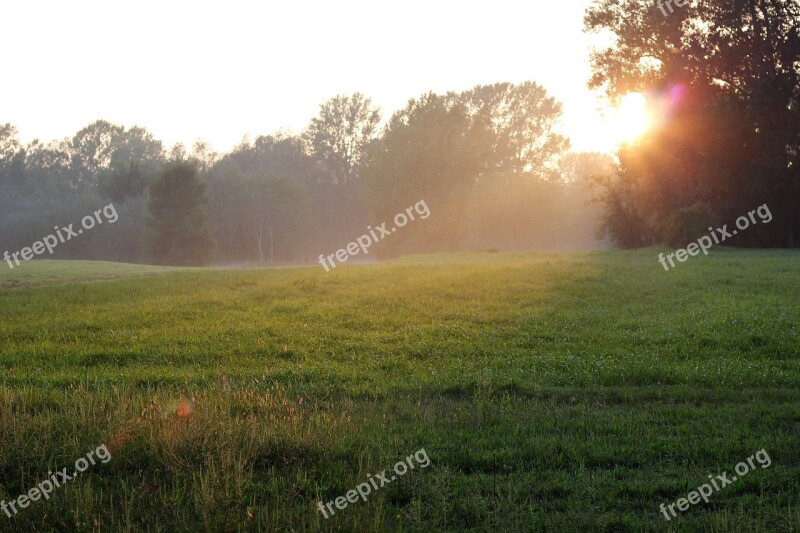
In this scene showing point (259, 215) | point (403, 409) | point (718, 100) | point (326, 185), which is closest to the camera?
point (403, 409)

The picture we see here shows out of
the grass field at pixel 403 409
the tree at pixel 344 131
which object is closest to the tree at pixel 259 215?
the tree at pixel 344 131

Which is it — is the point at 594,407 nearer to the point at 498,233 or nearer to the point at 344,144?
the point at 498,233

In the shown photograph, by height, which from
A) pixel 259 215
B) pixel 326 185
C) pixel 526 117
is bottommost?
pixel 259 215

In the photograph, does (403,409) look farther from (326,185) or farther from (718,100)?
(326,185)

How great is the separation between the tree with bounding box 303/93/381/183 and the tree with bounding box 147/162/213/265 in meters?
32.2

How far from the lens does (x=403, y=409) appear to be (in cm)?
1034

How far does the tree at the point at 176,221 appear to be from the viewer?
71438 mm

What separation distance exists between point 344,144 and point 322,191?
7.69 meters

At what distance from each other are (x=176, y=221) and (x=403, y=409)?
65.9m

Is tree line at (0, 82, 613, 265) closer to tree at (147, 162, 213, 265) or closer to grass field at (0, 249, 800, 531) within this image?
tree at (147, 162, 213, 265)

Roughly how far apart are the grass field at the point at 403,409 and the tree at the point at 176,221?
165 ft

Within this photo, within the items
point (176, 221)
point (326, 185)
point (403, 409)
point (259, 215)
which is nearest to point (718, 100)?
→ point (403, 409)

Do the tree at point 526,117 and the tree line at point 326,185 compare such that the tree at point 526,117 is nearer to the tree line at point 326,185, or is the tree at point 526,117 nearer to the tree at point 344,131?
the tree line at point 326,185

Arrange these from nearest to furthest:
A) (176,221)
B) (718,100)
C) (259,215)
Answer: (718,100) → (176,221) → (259,215)
